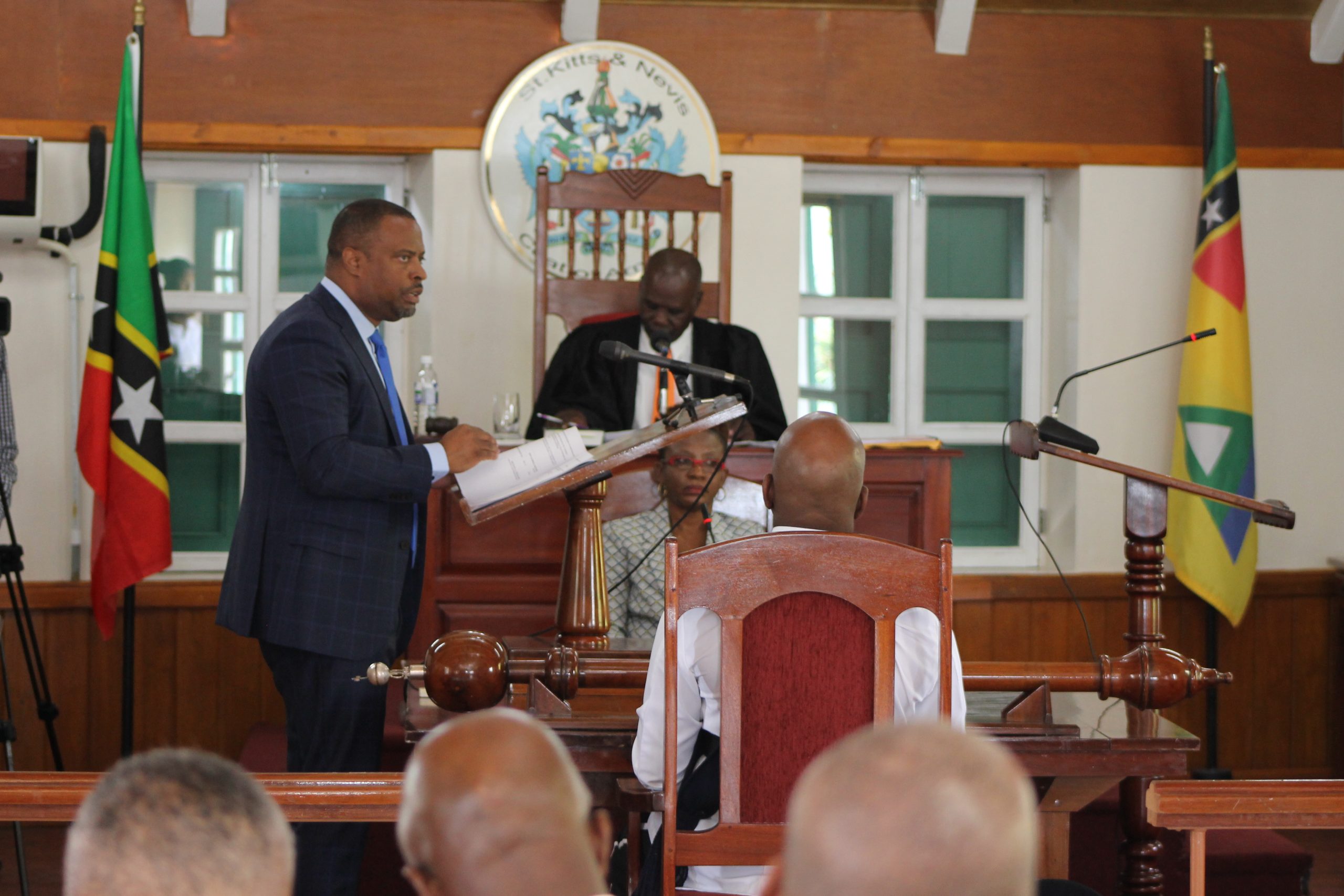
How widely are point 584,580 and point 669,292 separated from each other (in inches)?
60.3

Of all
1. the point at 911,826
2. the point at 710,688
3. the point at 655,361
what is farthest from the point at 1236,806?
the point at 655,361

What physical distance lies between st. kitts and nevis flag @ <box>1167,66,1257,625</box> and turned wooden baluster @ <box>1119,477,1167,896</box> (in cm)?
228

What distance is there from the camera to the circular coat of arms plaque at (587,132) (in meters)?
4.44

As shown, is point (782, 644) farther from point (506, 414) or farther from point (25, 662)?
point (25, 662)

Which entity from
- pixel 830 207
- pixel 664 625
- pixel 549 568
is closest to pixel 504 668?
pixel 664 625

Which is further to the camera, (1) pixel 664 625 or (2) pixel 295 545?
(2) pixel 295 545

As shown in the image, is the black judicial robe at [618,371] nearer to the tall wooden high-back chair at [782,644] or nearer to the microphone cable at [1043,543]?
the microphone cable at [1043,543]

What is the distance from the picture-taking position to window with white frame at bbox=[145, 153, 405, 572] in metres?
4.59

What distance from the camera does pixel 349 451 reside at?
2404 mm

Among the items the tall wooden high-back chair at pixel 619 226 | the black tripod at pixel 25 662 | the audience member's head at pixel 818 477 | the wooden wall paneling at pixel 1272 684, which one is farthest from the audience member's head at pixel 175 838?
the wooden wall paneling at pixel 1272 684

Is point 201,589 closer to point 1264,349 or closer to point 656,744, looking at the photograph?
point 656,744

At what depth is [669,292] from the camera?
3.74 m

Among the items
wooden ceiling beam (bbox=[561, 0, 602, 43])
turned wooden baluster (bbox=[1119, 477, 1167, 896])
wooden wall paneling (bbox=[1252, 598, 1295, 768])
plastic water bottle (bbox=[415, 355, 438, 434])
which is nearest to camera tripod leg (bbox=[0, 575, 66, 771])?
plastic water bottle (bbox=[415, 355, 438, 434])

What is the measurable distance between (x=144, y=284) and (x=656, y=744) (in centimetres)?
278
